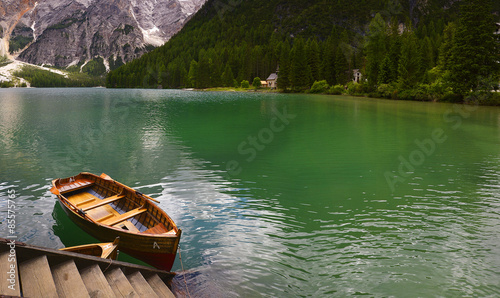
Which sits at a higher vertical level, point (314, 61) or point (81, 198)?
point (314, 61)

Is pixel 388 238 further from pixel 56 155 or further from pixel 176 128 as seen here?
pixel 176 128

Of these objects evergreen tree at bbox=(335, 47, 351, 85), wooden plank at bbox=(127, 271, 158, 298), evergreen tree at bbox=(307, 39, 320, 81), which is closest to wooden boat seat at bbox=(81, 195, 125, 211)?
wooden plank at bbox=(127, 271, 158, 298)

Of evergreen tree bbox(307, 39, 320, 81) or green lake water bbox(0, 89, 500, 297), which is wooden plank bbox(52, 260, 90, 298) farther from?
evergreen tree bbox(307, 39, 320, 81)

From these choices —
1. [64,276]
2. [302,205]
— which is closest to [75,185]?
[64,276]

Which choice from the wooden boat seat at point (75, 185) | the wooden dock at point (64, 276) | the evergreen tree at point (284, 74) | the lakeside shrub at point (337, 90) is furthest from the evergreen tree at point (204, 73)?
the wooden dock at point (64, 276)

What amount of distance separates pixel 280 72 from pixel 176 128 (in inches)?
4665

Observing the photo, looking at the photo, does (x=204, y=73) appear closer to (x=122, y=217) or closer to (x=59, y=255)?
(x=122, y=217)

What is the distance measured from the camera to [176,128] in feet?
131

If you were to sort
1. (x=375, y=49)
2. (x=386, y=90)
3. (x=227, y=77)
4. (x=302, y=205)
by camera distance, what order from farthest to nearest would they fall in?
(x=227, y=77) → (x=375, y=49) → (x=386, y=90) → (x=302, y=205)

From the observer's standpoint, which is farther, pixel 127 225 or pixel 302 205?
pixel 302 205

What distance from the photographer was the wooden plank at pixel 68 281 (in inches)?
262

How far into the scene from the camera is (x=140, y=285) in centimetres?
823

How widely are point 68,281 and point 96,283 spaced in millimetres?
634

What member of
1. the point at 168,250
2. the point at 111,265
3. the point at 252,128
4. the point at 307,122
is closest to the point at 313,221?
the point at 168,250
